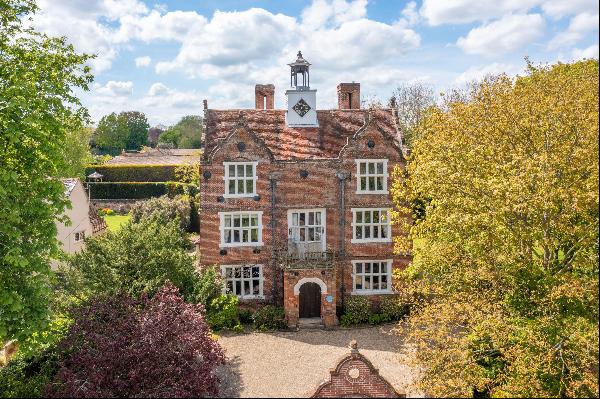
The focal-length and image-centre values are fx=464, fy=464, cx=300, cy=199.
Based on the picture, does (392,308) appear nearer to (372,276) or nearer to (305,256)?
(372,276)

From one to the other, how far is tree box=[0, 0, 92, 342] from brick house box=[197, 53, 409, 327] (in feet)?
27.5

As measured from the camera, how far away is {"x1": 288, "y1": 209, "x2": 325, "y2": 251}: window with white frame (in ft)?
76.0

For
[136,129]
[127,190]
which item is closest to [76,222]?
[127,190]

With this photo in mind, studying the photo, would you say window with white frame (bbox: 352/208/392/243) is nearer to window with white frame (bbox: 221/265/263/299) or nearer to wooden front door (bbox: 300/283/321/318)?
wooden front door (bbox: 300/283/321/318)

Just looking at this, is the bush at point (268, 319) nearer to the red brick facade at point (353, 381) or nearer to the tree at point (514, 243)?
the tree at point (514, 243)

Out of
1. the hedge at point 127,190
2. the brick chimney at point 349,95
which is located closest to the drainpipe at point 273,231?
the brick chimney at point 349,95

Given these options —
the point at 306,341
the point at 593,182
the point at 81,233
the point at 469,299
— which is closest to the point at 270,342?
the point at 306,341

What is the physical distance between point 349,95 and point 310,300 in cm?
1239

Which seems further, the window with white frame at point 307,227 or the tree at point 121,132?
the tree at point 121,132

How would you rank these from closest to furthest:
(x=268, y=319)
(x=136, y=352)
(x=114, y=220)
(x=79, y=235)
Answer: (x=136, y=352), (x=268, y=319), (x=79, y=235), (x=114, y=220)

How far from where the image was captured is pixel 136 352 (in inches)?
547

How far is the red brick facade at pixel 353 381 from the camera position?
11688 mm

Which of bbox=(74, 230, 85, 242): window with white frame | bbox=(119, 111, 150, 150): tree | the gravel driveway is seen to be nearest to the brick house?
the gravel driveway

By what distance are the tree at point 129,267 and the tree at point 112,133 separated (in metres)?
95.6
